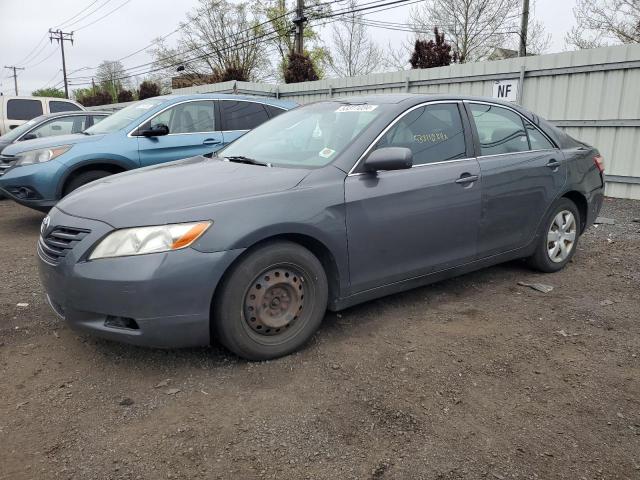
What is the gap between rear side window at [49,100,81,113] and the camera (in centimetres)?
1268

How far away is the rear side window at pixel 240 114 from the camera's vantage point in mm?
7336

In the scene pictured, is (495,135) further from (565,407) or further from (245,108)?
(245,108)

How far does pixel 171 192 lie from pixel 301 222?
776 millimetres

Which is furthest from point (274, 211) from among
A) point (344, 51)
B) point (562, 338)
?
point (344, 51)

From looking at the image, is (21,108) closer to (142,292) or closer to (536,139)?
(142,292)

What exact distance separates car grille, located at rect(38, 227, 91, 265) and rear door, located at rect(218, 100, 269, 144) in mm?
4548

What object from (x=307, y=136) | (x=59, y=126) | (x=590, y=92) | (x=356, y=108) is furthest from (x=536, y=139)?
(x=59, y=126)

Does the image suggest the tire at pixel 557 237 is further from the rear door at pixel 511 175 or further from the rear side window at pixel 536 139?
the rear side window at pixel 536 139

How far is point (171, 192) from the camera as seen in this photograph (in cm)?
291

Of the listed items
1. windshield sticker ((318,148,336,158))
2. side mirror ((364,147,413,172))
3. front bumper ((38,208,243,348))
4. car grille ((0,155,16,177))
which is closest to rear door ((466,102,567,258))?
side mirror ((364,147,413,172))

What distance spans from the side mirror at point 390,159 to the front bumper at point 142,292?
1.08 meters

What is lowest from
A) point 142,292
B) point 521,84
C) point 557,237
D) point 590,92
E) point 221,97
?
point 557,237

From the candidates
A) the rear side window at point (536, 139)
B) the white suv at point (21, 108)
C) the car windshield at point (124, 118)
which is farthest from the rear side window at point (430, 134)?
the white suv at point (21, 108)

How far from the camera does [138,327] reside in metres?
2.65
